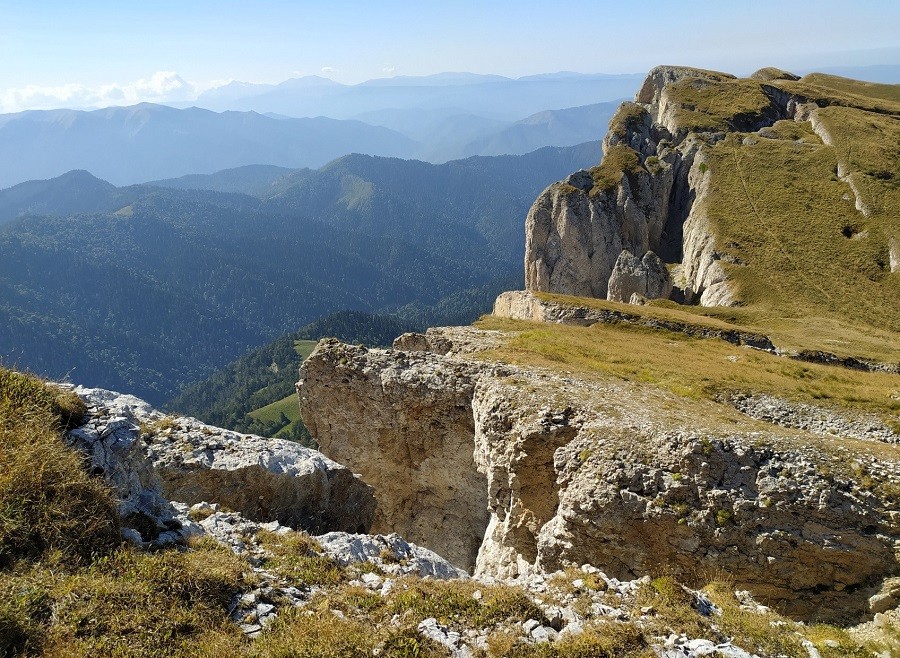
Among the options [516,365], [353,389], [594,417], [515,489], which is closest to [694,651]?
[594,417]

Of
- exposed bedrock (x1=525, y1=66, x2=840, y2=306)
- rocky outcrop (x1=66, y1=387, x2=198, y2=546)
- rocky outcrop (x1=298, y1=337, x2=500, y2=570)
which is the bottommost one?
rocky outcrop (x1=298, y1=337, x2=500, y2=570)

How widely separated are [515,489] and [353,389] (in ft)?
35.8

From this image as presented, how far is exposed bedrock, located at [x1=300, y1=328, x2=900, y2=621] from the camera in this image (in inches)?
559

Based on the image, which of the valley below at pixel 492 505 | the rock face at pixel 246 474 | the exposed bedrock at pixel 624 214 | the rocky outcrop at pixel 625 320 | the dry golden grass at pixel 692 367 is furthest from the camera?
the exposed bedrock at pixel 624 214

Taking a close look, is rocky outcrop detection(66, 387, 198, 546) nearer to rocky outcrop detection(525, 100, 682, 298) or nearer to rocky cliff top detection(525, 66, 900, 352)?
rocky cliff top detection(525, 66, 900, 352)

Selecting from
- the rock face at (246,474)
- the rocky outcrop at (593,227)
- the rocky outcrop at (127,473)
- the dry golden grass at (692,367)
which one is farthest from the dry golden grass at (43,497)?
the rocky outcrop at (593,227)

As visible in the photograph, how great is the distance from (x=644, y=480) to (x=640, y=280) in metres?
58.3

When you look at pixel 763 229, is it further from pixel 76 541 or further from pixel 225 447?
pixel 76 541

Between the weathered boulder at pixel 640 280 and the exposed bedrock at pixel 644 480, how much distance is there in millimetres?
49721

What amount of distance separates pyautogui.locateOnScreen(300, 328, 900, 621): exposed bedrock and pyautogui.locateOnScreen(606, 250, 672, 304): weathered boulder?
49.7m

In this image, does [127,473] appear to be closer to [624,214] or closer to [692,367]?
[692,367]

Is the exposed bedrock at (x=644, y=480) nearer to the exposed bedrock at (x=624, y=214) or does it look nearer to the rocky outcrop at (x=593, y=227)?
the exposed bedrock at (x=624, y=214)

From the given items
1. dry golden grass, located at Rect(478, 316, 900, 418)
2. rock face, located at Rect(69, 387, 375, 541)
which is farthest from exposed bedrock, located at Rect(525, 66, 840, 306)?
rock face, located at Rect(69, 387, 375, 541)

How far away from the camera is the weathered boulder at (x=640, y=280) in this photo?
69625 millimetres
